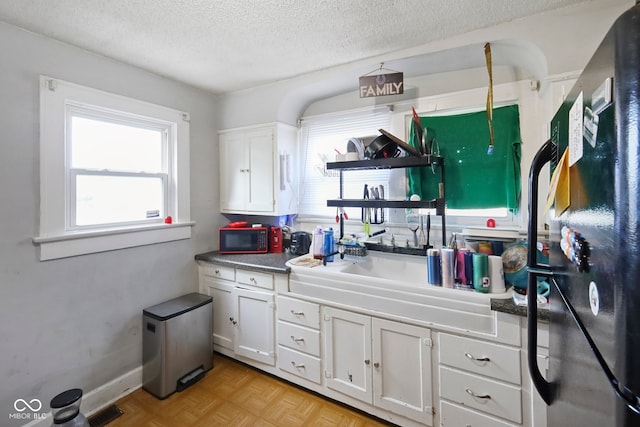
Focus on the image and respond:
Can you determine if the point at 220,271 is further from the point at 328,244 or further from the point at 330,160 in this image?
the point at 330,160

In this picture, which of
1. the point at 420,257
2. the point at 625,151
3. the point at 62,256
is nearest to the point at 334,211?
the point at 420,257

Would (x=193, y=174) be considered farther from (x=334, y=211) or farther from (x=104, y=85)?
(x=334, y=211)

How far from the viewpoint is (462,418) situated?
152 cm

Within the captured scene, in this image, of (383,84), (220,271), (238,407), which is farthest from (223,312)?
(383,84)

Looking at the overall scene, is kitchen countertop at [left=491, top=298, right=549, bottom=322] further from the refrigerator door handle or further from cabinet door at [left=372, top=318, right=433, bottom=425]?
the refrigerator door handle

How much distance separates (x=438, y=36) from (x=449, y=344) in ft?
6.08

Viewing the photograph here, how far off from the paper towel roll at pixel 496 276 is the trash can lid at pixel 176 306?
6.83 feet

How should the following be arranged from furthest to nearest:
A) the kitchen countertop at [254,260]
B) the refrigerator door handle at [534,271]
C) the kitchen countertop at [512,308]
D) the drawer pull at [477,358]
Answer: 1. the kitchen countertop at [254,260]
2. the drawer pull at [477,358]
3. the kitchen countertop at [512,308]
4. the refrigerator door handle at [534,271]

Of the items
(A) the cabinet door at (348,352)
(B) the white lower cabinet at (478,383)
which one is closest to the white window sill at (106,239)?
(A) the cabinet door at (348,352)

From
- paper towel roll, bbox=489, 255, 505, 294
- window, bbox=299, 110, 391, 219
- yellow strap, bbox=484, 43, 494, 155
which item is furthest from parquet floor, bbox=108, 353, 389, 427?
yellow strap, bbox=484, 43, 494, 155

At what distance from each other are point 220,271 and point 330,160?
1400 mm

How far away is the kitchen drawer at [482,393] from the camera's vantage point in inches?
54.7

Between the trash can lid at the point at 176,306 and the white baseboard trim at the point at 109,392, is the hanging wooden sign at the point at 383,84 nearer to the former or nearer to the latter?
the trash can lid at the point at 176,306

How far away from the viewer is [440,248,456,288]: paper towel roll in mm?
1621
